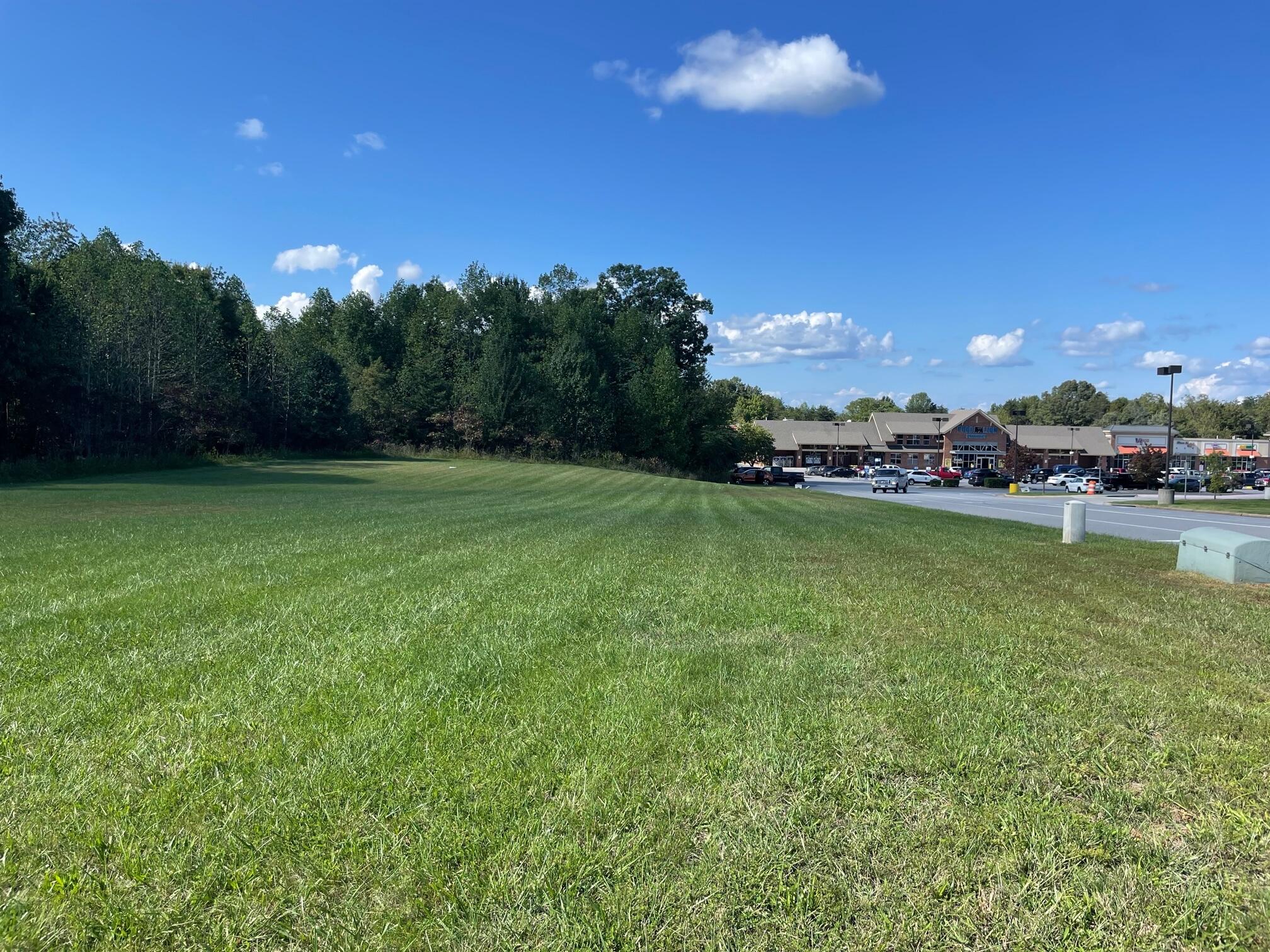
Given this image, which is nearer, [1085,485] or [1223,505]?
[1223,505]

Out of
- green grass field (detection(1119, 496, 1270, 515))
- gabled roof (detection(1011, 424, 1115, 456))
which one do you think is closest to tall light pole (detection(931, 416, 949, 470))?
Answer: gabled roof (detection(1011, 424, 1115, 456))

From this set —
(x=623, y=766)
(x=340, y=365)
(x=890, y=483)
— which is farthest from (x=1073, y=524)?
(x=340, y=365)

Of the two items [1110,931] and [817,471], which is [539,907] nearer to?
[1110,931]

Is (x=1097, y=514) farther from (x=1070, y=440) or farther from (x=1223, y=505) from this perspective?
(x=1070, y=440)

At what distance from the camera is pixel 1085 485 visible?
53000mm

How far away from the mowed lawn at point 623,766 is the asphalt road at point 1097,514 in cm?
1008

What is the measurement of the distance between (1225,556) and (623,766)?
941cm

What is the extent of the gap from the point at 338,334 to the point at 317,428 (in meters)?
19.3

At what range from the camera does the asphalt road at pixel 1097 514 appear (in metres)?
20.7

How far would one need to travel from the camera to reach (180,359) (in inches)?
1721

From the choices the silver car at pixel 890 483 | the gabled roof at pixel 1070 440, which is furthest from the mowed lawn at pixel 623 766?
the gabled roof at pixel 1070 440

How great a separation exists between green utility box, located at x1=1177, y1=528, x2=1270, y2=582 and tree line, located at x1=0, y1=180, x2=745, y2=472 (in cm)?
3657

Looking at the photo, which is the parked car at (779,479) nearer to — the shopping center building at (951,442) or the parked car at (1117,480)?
the parked car at (1117,480)

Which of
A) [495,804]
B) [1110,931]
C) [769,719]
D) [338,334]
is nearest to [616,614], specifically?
[769,719]
